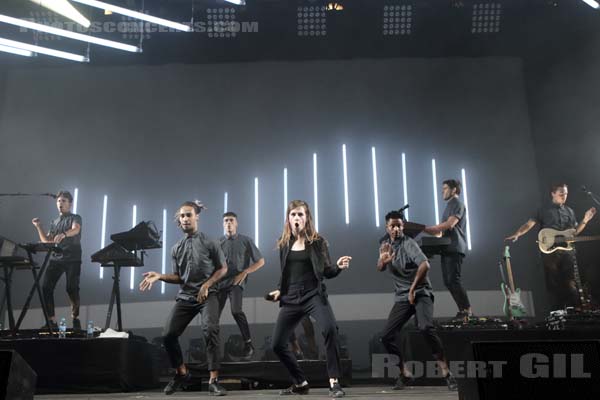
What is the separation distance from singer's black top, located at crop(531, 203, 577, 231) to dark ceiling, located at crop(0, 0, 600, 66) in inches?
106

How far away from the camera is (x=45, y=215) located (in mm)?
9367

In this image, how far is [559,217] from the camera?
7848 mm

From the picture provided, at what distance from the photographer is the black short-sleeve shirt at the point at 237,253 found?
7215 millimetres

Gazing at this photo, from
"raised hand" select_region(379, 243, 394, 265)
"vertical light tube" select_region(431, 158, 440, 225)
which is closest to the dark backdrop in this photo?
"vertical light tube" select_region(431, 158, 440, 225)

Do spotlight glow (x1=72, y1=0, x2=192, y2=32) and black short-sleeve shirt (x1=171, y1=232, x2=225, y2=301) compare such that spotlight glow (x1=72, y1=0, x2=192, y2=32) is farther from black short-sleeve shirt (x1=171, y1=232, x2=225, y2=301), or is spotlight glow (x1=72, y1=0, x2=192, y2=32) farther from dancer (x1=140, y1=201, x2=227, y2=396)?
black short-sleeve shirt (x1=171, y1=232, x2=225, y2=301)

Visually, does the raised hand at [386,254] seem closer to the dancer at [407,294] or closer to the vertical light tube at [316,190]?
the dancer at [407,294]

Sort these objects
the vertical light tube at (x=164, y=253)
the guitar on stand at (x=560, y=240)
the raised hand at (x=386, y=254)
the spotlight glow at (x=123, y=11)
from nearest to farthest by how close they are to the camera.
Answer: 1. the raised hand at (x=386, y=254)
2. the spotlight glow at (x=123, y=11)
3. the guitar on stand at (x=560, y=240)
4. the vertical light tube at (x=164, y=253)

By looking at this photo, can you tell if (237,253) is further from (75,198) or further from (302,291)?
(75,198)

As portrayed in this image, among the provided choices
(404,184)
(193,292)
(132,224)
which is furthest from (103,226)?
(404,184)

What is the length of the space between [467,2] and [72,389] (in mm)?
7392

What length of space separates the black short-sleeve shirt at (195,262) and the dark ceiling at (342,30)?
445 centimetres

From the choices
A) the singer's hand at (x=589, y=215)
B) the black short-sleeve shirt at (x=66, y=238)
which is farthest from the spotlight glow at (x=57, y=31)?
the singer's hand at (x=589, y=215)

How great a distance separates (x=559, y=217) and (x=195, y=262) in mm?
5282

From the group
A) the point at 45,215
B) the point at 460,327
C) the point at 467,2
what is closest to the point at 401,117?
the point at 467,2
